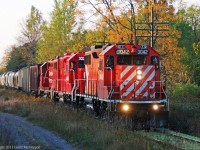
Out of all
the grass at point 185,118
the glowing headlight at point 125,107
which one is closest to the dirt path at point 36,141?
the glowing headlight at point 125,107

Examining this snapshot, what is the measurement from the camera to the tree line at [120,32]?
26.0 metres

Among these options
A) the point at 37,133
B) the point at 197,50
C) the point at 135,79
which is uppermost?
the point at 197,50

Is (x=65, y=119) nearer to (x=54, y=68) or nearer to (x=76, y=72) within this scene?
(x=76, y=72)

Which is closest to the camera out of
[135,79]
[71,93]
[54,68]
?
[135,79]

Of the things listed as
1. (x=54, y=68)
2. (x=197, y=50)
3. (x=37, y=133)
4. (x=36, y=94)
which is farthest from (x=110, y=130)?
(x=36, y=94)

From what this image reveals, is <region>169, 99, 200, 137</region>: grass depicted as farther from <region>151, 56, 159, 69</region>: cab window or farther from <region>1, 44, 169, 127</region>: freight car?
<region>151, 56, 159, 69</region>: cab window

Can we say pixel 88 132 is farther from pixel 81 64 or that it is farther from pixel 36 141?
pixel 81 64

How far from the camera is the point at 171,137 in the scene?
45.1 feet

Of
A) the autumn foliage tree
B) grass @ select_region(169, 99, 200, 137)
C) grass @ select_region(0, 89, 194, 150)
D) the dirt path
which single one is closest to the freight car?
grass @ select_region(0, 89, 194, 150)

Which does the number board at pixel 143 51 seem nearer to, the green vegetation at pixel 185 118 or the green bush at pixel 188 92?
the green vegetation at pixel 185 118

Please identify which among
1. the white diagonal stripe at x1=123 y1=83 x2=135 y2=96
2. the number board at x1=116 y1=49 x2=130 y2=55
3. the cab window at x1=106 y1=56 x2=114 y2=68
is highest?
the number board at x1=116 y1=49 x2=130 y2=55

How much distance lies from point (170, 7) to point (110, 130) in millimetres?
14247

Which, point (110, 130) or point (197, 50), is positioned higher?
point (197, 50)

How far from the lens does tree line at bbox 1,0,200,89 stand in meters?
26.0
